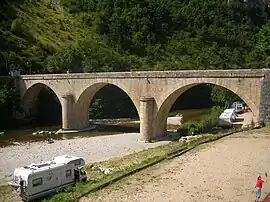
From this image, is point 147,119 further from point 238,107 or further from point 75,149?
point 238,107

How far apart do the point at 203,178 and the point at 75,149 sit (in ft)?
56.0

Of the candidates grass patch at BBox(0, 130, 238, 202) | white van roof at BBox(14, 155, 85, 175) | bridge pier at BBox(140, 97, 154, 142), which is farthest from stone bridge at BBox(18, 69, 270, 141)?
white van roof at BBox(14, 155, 85, 175)

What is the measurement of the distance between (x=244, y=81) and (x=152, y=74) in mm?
8799

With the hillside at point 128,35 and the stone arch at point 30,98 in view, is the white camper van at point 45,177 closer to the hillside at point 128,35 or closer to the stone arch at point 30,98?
the stone arch at point 30,98

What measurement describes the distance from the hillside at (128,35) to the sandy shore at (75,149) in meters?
25.7

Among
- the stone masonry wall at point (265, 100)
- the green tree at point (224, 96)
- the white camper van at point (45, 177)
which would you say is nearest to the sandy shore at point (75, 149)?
the white camper van at point (45, 177)

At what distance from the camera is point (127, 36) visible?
281ft

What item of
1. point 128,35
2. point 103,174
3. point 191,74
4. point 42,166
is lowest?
point 103,174

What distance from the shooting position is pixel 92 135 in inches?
1578

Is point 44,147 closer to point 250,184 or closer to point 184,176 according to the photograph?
point 184,176

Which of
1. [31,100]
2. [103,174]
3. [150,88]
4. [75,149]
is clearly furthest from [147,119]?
[31,100]

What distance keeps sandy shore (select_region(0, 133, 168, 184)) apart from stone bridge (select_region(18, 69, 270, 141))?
2.42 metres

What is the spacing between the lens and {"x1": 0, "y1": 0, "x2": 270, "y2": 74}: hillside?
207 ft

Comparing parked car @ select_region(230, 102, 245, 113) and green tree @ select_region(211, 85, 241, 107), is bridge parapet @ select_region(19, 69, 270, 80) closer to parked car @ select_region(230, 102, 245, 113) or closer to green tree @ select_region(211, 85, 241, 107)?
parked car @ select_region(230, 102, 245, 113)
